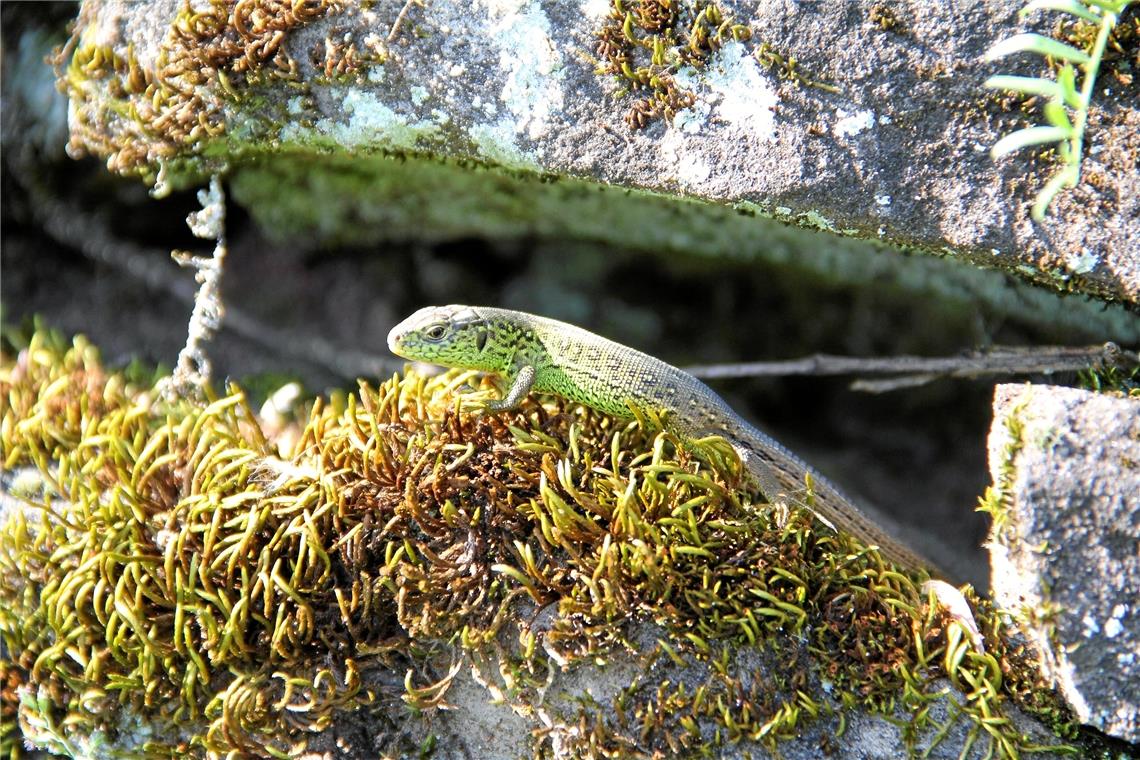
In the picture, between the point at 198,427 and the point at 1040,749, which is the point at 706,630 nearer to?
the point at 1040,749

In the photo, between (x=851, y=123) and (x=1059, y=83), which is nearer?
(x=1059, y=83)

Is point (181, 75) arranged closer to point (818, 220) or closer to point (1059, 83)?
point (818, 220)

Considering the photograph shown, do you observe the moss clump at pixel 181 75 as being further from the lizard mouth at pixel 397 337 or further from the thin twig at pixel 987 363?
the thin twig at pixel 987 363

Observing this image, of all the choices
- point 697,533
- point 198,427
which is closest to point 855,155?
point 697,533

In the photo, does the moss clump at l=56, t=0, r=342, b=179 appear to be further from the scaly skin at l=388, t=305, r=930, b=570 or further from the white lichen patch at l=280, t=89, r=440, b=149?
the scaly skin at l=388, t=305, r=930, b=570

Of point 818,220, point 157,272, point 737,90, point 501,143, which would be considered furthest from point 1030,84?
point 157,272
